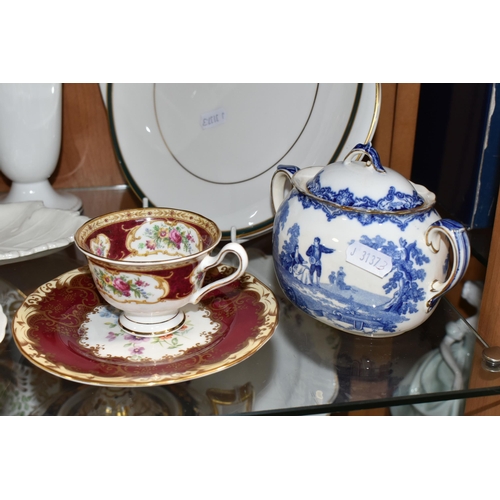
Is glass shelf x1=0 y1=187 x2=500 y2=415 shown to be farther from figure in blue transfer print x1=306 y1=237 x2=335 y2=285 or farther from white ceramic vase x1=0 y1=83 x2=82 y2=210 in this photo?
white ceramic vase x1=0 y1=83 x2=82 y2=210

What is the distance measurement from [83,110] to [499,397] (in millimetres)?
553

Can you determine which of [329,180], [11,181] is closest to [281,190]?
[329,180]

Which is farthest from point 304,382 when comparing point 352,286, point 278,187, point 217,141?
point 217,141

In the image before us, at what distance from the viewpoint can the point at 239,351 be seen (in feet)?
1.53

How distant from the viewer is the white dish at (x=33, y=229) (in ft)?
2.08

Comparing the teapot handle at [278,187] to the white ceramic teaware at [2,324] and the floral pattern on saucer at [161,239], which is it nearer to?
the floral pattern on saucer at [161,239]

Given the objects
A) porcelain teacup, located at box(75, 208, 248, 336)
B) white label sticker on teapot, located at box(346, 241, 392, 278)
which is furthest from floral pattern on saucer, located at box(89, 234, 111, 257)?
white label sticker on teapot, located at box(346, 241, 392, 278)

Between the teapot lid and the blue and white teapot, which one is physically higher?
the teapot lid

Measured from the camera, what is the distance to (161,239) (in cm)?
55

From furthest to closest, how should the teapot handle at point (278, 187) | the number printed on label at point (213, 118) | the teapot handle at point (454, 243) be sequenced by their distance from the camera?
the number printed on label at point (213, 118) → the teapot handle at point (278, 187) → the teapot handle at point (454, 243)

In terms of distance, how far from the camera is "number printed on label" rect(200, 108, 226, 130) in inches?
27.4

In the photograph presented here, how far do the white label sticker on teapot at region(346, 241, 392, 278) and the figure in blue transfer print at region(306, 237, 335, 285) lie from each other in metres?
0.02

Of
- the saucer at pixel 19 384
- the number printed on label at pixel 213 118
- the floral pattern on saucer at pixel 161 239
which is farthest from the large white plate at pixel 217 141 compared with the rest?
the saucer at pixel 19 384

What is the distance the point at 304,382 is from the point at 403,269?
117 mm
